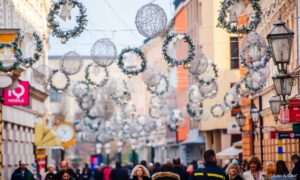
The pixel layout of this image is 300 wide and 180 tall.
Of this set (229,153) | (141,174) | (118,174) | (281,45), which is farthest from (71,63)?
(229,153)

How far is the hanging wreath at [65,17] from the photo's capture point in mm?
32906

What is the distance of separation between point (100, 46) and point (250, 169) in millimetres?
14136

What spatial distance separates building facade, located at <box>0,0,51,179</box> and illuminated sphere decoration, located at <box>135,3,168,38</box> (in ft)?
35.7

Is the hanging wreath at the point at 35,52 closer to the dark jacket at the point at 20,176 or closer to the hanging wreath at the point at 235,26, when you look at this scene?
the hanging wreath at the point at 235,26

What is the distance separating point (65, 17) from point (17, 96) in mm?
13185

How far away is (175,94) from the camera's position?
104312 mm

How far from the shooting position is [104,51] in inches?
1544

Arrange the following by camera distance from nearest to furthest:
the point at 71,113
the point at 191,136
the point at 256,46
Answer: the point at 256,46, the point at 191,136, the point at 71,113

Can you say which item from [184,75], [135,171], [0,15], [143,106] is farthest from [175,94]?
[135,171]

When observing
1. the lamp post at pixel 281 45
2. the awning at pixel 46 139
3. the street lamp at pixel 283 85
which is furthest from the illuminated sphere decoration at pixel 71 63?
the lamp post at pixel 281 45

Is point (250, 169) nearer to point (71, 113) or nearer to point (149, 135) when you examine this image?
point (149, 135)

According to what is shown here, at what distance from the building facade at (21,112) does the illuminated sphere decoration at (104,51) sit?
5.01 m

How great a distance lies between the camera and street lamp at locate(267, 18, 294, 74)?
23.6 meters

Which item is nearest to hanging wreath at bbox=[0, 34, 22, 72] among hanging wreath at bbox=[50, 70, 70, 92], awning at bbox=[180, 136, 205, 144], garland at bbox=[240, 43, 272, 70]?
garland at bbox=[240, 43, 272, 70]
